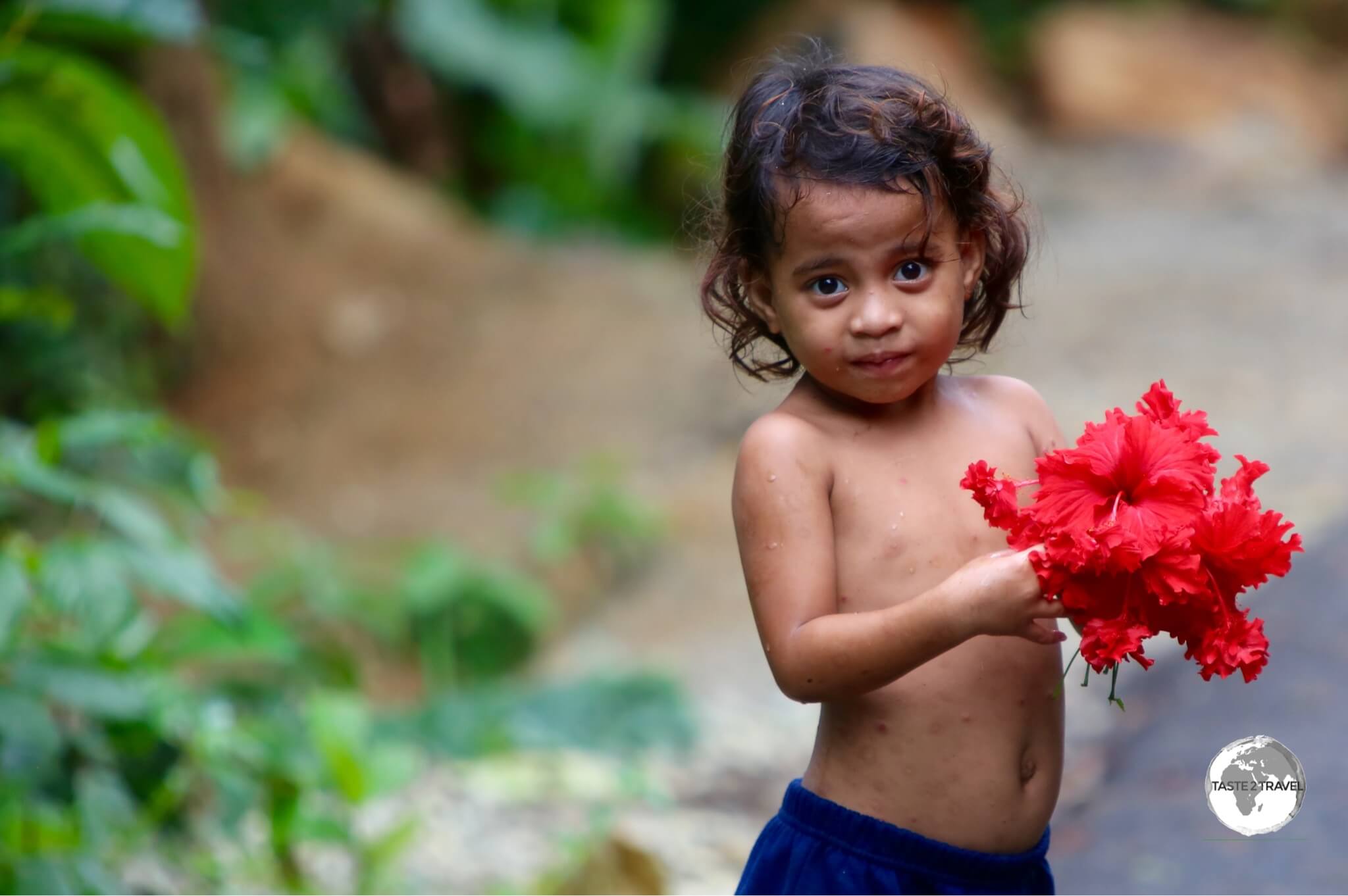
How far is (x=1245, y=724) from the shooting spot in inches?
135

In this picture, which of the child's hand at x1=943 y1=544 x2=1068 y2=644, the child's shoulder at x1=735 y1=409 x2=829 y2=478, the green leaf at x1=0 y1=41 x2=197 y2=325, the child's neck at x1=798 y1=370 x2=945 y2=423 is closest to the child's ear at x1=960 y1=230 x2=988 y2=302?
the child's neck at x1=798 y1=370 x2=945 y2=423

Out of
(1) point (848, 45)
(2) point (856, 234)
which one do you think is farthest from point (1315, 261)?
(2) point (856, 234)

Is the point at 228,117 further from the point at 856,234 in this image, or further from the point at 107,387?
the point at 856,234

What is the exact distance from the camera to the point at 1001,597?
1.31 m

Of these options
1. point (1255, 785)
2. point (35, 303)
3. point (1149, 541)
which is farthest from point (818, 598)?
point (35, 303)

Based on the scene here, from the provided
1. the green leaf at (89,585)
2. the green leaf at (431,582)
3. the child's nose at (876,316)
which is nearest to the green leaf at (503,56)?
the green leaf at (431,582)

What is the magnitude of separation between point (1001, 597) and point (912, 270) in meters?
0.37

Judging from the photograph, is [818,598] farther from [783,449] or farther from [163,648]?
[163,648]

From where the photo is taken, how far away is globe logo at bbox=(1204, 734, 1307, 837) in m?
→ 1.46

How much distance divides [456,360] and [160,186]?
12.8ft

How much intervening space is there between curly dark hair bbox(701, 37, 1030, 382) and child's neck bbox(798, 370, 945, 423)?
0.06 m

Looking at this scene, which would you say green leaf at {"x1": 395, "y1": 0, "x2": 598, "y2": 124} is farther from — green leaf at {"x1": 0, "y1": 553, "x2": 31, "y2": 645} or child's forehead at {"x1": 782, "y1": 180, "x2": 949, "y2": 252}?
child's forehead at {"x1": 782, "y1": 180, "x2": 949, "y2": 252}

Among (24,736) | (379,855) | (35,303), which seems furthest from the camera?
(35,303)

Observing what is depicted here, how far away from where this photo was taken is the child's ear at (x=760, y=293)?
1.59 m
